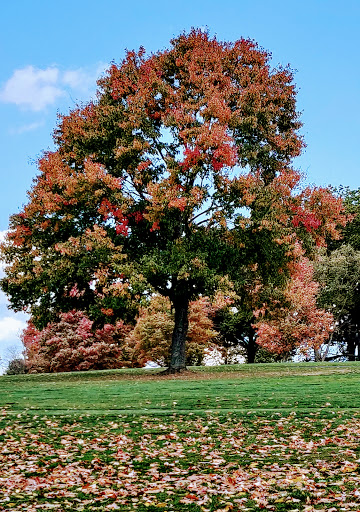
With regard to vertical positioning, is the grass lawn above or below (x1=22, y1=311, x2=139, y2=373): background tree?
below

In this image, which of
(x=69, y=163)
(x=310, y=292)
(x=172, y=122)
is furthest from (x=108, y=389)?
(x=310, y=292)

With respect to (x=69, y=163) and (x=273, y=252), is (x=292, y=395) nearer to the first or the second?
(x=273, y=252)

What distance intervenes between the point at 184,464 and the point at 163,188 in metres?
12.4

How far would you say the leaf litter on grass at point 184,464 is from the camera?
509 cm

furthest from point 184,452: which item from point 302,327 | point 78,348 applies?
point 302,327

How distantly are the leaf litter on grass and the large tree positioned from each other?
9.18 m

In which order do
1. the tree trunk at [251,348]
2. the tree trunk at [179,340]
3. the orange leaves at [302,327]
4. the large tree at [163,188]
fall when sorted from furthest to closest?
1. the tree trunk at [251,348]
2. the orange leaves at [302,327]
3. the tree trunk at [179,340]
4. the large tree at [163,188]

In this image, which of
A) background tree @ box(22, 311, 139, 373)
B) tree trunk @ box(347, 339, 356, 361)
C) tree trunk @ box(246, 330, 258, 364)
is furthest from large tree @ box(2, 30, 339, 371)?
tree trunk @ box(347, 339, 356, 361)

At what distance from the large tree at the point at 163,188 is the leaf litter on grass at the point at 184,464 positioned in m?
9.18

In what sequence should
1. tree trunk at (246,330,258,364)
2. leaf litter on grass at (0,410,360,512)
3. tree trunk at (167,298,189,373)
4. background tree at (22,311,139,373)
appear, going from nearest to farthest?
1. leaf litter on grass at (0,410,360,512)
2. tree trunk at (167,298,189,373)
3. background tree at (22,311,139,373)
4. tree trunk at (246,330,258,364)

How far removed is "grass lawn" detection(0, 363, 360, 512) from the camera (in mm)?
→ 5160

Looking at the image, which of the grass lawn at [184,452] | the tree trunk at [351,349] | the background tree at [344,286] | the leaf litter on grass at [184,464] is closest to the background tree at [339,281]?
the background tree at [344,286]

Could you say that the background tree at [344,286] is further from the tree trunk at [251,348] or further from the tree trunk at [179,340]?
the tree trunk at [179,340]

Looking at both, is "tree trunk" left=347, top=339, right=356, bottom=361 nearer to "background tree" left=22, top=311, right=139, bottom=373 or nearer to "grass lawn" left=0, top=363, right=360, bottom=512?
"background tree" left=22, top=311, right=139, bottom=373
